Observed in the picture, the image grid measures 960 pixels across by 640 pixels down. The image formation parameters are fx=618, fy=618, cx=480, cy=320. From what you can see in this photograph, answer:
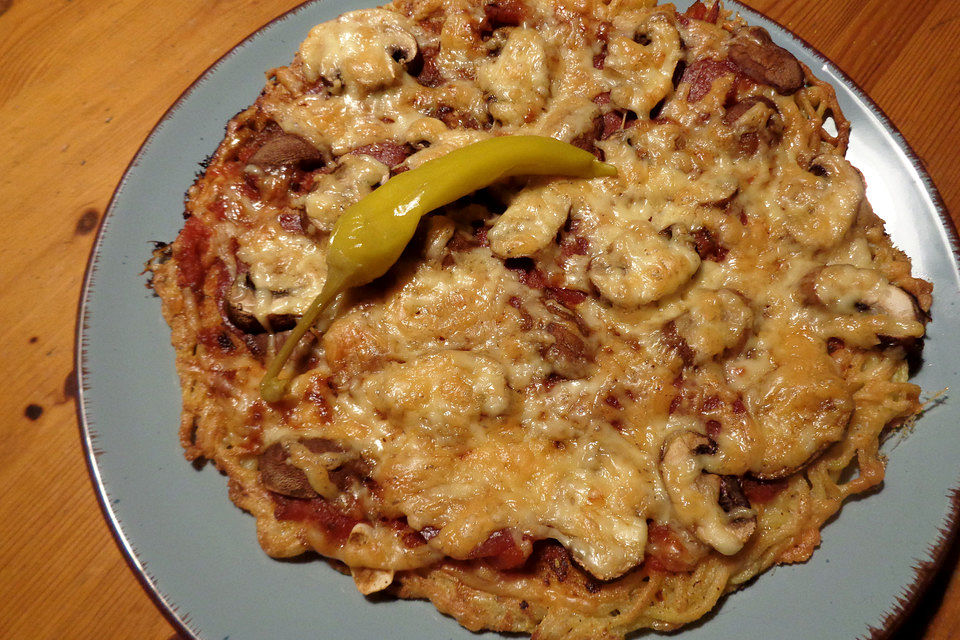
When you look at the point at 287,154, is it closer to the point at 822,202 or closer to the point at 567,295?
the point at 567,295

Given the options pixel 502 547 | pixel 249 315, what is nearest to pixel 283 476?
pixel 249 315

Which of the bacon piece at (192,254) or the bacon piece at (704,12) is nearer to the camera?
the bacon piece at (192,254)

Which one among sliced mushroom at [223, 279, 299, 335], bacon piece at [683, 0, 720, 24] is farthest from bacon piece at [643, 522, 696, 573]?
bacon piece at [683, 0, 720, 24]

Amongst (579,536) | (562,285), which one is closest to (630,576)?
(579,536)

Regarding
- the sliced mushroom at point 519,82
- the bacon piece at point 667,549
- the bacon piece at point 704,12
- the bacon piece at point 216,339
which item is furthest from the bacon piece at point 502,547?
the bacon piece at point 704,12

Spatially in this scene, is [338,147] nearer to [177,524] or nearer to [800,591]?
[177,524]

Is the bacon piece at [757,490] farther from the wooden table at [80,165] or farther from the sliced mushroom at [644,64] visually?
the sliced mushroom at [644,64]

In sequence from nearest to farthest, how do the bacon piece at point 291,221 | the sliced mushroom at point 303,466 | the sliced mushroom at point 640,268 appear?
the sliced mushroom at point 303,466 < the sliced mushroom at point 640,268 < the bacon piece at point 291,221
